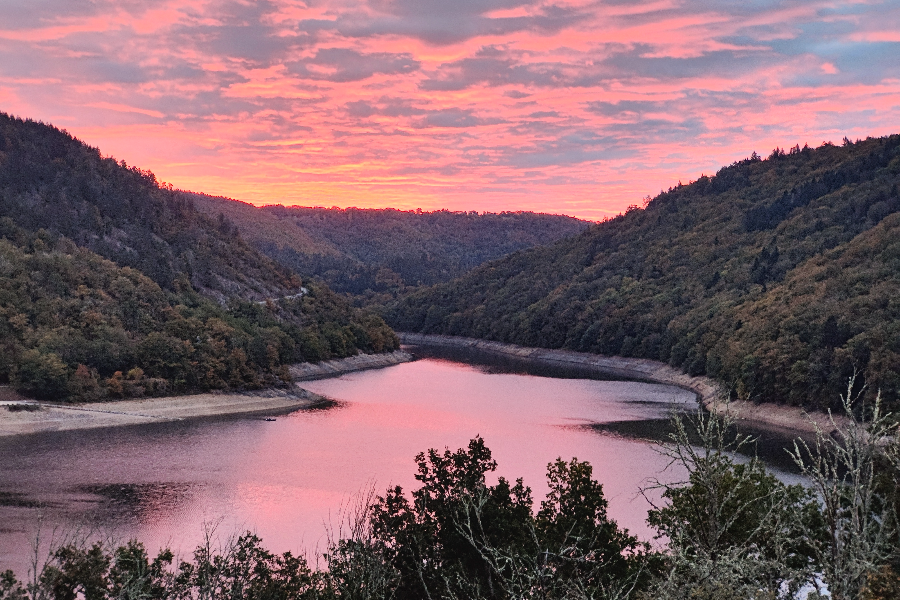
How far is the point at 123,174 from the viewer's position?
14775cm

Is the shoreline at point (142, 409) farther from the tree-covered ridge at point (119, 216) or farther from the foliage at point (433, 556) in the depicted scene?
the foliage at point (433, 556)

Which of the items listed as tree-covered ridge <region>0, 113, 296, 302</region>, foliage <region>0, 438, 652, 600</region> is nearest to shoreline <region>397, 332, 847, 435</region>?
foliage <region>0, 438, 652, 600</region>

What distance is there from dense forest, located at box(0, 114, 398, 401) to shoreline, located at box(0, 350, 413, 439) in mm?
1970

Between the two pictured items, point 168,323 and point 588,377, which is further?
point 588,377

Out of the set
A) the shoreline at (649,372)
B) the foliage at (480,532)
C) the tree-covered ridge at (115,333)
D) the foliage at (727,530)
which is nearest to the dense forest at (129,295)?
the tree-covered ridge at (115,333)

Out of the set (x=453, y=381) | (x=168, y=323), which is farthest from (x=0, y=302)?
(x=453, y=381)

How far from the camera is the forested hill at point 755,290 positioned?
82.8 m

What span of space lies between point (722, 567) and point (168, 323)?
92.0 metres


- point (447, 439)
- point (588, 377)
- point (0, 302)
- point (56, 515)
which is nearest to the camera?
point (56, 515)

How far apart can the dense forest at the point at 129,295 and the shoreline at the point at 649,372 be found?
84.2ft

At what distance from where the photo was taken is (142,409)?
77312 millimetres

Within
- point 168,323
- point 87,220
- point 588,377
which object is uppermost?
point 87,220

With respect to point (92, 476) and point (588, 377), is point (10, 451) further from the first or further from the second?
point (588, 377)

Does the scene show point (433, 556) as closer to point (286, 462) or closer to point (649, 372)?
point (286, 462)
